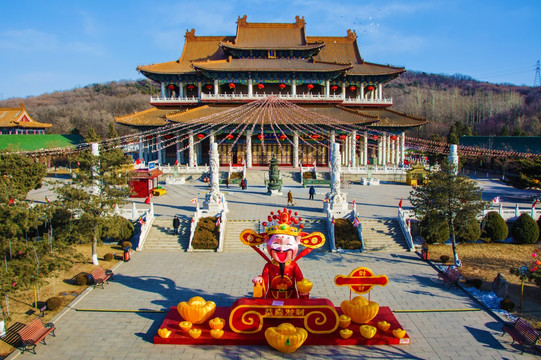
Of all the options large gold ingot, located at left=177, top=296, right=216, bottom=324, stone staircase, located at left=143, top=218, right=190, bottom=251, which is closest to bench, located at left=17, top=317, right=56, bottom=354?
large gold ingot, located at left=177, top=296, right=216, bottom=324

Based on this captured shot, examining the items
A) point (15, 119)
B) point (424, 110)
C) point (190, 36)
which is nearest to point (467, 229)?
point (190, 36)

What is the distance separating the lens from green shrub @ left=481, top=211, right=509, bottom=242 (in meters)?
22.9

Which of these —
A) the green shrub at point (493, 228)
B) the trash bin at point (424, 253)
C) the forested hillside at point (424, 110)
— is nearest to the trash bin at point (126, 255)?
the trash bin at point (424, 253)

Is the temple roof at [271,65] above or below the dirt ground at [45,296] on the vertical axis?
above

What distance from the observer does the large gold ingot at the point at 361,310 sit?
485 inches

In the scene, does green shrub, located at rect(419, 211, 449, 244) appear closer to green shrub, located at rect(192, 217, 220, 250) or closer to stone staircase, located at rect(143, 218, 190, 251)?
green shrub, located at rect(192, 217, 220, 250)

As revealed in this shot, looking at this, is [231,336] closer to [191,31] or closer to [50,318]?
[50,318]

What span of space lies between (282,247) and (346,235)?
10197 mm

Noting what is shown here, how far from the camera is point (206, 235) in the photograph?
853 inches

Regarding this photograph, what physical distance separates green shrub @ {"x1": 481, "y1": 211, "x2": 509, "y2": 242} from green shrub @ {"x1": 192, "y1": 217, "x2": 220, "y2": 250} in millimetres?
15773

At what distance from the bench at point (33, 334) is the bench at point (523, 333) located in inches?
572

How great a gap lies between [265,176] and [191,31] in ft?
84.3

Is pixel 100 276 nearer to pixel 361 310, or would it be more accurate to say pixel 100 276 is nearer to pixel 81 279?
pixel 81 279

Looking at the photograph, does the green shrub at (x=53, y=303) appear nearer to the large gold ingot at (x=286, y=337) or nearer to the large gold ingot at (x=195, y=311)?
the large gold ingot at (x=195, y=311)
